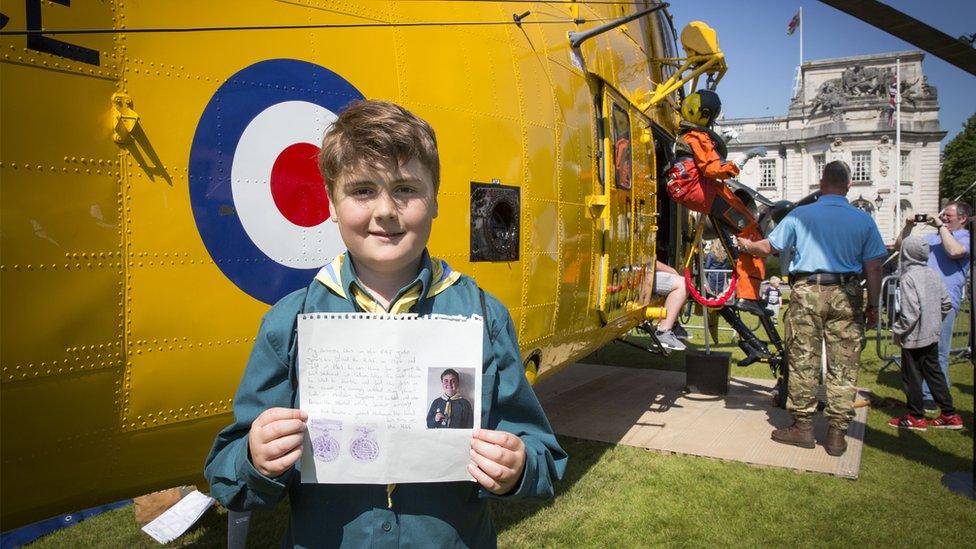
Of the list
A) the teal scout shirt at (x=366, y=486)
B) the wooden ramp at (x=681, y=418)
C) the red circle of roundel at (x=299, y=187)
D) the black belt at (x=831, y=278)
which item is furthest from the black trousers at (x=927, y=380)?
the red circle of roundel at (x=299, y=187)

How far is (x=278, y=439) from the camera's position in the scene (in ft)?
3.84

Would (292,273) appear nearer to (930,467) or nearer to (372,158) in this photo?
(372,158)

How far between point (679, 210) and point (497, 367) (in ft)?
24.2

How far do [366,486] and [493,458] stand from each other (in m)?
0.35

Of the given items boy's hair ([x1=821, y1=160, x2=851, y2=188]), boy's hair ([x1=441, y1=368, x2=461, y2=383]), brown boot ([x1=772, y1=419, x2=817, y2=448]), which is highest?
boy's hair ([x1=821, y1=160, x2=851, y2=188])

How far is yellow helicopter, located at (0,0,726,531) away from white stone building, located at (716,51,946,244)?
4759cm

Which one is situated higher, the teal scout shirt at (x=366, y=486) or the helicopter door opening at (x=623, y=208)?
the helicopter door opening at (x=623, y=208)

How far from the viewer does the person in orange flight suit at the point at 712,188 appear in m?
6.52

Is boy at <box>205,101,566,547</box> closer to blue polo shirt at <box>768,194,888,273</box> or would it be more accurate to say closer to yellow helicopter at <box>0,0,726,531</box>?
yellow helicopter at <box>0,0,726,531</box>

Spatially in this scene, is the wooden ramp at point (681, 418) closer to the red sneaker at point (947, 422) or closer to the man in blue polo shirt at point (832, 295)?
the man in blue polo shirt at point (832, 295)

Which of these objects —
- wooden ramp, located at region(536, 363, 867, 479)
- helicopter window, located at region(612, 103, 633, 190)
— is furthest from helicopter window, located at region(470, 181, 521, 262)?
wooden ramp, located at region(536, 363, 867, 479)

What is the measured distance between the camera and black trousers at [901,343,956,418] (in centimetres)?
621

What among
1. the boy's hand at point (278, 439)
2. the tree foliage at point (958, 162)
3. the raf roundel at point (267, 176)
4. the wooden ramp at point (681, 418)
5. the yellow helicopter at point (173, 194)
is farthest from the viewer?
the tree foliage at point (958, 162)

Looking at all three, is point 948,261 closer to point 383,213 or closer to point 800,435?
point 800,435
